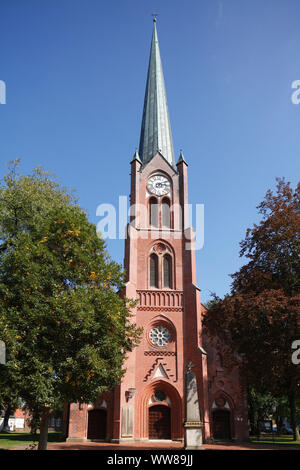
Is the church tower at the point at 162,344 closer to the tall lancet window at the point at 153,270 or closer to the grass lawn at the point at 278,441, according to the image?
the tall lancet window at the point at 153,270

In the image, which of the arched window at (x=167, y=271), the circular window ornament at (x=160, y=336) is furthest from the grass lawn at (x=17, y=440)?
the arched window at (x=167, y=271)

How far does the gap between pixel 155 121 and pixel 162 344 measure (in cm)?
2322

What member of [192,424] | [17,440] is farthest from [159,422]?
[192,424]

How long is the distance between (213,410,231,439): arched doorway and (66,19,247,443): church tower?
7cm

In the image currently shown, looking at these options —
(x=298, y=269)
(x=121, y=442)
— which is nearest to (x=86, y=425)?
(x=121, y=442)

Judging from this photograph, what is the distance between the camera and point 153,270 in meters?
33.2

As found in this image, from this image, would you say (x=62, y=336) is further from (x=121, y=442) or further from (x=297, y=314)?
(x=121, y=442)

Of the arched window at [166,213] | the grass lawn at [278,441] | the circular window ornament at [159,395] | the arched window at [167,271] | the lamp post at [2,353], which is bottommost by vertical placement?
the grass lawn at [278,441]

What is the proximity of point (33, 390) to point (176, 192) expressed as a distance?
24.3 meters

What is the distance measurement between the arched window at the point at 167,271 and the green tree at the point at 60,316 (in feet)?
40.4

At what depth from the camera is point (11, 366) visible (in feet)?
51.2

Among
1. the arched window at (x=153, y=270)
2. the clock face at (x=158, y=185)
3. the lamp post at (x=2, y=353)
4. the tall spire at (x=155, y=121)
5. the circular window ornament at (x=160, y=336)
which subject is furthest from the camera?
the tall spire at (x=155, y=121)

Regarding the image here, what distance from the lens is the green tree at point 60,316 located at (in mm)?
16219

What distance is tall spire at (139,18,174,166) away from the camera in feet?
130
